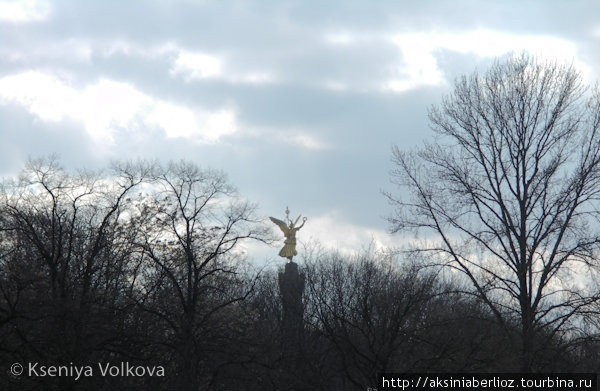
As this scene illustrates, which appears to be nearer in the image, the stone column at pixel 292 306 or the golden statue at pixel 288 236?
the stone column at pixel 292 306

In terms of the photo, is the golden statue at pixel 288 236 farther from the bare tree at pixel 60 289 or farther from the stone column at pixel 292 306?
the bare tree at pixel 60 289

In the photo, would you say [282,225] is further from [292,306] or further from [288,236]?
[292,306]

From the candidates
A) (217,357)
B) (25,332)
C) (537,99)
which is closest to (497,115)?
(537,99)

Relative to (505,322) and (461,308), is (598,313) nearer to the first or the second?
(505,322)

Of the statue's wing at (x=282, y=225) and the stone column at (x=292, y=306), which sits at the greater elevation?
the statue's wing at (x=282, y=225)

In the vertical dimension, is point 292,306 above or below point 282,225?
below

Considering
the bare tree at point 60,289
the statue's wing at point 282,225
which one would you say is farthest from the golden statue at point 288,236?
the bare tree at point 60,289

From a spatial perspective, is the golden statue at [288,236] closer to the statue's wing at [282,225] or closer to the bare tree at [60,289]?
the statue's wing at [282,225]

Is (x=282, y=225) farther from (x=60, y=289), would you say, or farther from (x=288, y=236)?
(x=60, y=289)

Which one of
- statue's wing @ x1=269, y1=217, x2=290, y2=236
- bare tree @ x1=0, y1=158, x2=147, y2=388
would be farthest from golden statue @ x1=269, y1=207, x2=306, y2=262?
bare tree @ x1=0, y1=158, x2=147, y2=388

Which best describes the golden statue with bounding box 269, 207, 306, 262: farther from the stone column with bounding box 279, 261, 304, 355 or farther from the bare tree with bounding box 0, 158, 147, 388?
the bare tree with bounding box 0, 158, 147, 388

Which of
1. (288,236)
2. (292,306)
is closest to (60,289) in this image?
(292,306)

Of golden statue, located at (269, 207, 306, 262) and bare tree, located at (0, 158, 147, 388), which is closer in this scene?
bare tree, located at (0, 158, 147, 388)

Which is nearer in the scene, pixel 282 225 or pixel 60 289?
pixel 60 289
